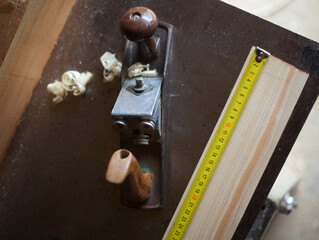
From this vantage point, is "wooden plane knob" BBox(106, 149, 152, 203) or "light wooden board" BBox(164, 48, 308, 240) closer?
"wooden plane knob" BBox(106, 149, 152, 203)

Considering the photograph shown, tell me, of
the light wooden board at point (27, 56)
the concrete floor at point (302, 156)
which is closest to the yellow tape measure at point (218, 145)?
the light wooden board at point (27, 56)

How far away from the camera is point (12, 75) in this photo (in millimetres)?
1215

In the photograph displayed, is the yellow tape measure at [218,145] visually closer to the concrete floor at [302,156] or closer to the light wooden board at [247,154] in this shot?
the light wooden board at [247,154]

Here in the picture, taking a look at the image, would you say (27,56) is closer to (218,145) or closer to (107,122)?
(107,122)

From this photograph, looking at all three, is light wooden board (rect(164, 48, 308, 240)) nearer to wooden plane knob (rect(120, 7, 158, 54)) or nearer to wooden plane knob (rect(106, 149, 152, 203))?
wooden plane knob (rect(106, 149, 152, 203))

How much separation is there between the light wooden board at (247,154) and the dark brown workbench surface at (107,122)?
0.18m

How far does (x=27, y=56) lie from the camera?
49.2 inches

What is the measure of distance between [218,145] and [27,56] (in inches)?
33.3

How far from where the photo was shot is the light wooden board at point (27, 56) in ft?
3.86

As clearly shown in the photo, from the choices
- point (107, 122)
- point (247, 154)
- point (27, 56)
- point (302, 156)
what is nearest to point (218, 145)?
point (247, 154)

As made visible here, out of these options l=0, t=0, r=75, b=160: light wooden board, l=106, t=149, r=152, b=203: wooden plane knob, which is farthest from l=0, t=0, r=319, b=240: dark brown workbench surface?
l=106, t=149, r=152, b=203: wooden plane knob

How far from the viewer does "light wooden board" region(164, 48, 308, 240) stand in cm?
103

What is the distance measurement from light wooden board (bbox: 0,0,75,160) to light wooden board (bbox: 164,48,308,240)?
A: 2.65 feet

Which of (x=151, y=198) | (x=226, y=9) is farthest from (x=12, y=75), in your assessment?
(x=226, y=9)
